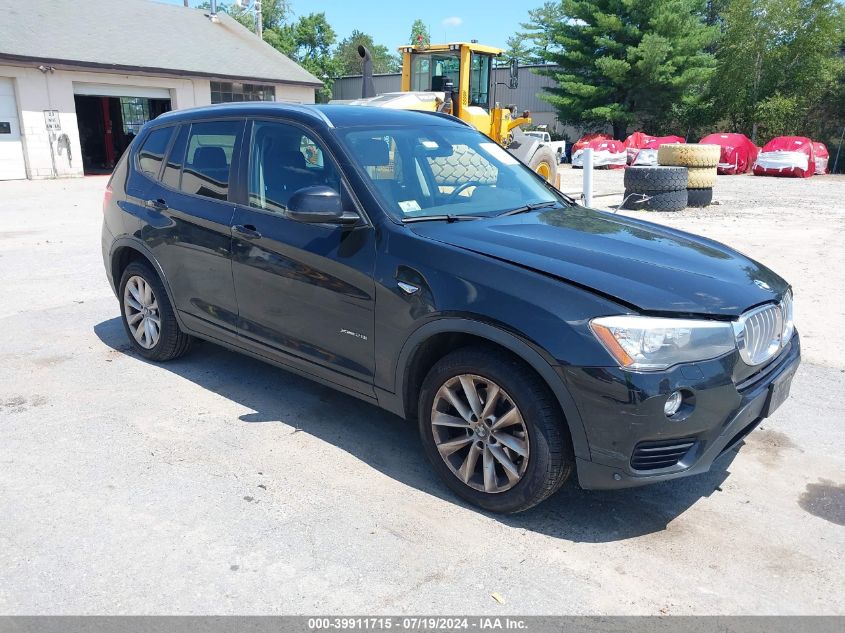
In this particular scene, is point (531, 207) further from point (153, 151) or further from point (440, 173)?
point (153, 151)

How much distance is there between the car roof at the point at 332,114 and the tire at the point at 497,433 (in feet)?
5.48

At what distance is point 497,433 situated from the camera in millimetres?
3203

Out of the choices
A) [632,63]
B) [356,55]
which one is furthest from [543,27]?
[356,55]

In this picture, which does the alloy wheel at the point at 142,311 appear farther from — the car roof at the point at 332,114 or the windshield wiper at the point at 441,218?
the windshield wiper at the point at 441,218

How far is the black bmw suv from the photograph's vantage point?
288 cm

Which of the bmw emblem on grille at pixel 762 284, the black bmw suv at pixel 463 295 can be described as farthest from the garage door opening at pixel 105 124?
the bmw emblem on grille at pixel 762 284

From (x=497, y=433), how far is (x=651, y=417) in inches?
28.3

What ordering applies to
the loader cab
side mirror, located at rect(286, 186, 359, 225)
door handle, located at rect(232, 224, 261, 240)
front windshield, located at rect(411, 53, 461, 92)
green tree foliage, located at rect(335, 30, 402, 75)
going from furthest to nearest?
green tree foliage, located at rect(335, 30, 402, 75) < front windshield, located at rect(411, 53, 461, 92) < the loader cab < door handle, located at rect(232, 224, 261, 240) < side mirror, located at rect(286, 186, 359, 225)

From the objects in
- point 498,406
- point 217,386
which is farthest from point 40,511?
point 498,406

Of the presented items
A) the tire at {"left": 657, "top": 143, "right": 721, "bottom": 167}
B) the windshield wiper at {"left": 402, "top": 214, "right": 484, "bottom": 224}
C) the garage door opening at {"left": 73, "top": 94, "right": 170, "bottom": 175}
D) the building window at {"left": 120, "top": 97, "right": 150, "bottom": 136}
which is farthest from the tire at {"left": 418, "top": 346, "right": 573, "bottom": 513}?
the garage door opening at {"left": 73, "top": 94, "right": 170, "bottom": 175}

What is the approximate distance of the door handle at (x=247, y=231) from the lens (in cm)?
412

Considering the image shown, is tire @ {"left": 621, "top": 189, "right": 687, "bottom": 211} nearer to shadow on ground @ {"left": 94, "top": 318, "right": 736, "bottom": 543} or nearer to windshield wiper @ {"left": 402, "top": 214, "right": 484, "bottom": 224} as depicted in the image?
shadow on ground @ {"left": 94, "top": 318, "right": 736, "bottom": 543}

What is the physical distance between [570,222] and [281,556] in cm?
234

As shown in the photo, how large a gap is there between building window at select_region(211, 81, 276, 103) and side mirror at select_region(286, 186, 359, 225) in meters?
24.6
